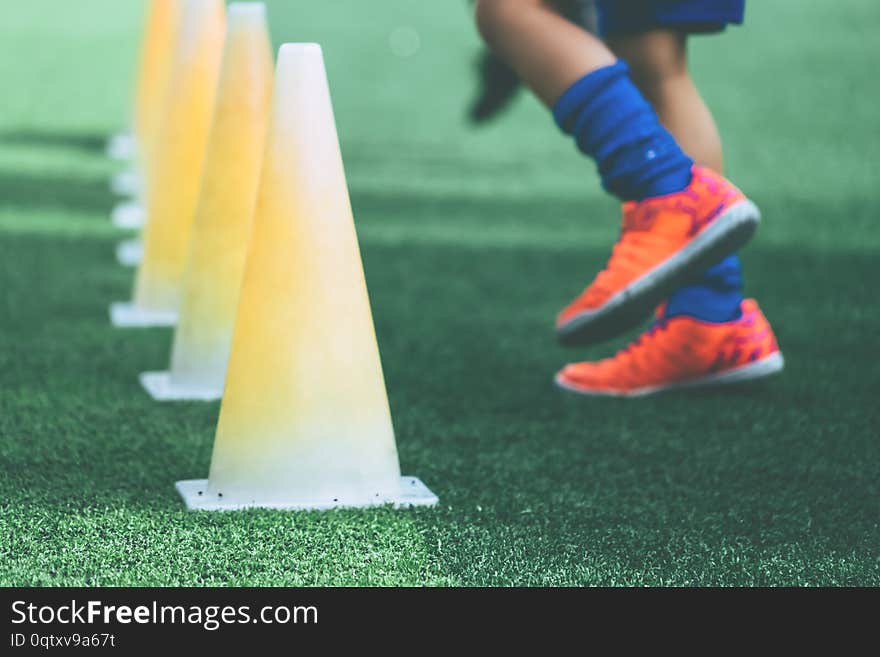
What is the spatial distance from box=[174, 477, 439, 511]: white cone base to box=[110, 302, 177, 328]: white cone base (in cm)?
130

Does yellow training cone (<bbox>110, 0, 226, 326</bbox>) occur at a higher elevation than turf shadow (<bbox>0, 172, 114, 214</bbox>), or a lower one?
higher

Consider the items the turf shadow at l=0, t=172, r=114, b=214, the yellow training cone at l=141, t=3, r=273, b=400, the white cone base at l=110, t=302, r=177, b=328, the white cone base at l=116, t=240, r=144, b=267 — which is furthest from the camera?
the turf shadow at l=0, t=172, r=114, b=214

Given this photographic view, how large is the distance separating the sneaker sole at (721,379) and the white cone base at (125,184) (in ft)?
8.62

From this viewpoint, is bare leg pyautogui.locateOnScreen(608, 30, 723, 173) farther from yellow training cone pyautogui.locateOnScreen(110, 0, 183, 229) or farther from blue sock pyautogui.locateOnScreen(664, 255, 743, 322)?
yellow training cone pyautogui.locateOnScreen(110, 0, 183, 229)

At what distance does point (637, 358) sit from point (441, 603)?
4.38 feet

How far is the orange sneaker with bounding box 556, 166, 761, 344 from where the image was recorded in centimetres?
296

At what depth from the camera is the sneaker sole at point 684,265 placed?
116 inches

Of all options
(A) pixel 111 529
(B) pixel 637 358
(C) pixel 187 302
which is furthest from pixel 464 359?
(A) pixel 111 529

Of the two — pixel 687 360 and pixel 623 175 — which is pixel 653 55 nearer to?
pixel 623 175

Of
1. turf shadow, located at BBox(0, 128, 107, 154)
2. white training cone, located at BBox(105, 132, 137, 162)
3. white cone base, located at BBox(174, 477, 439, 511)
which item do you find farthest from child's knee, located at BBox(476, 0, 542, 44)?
turf shadow, located at BBox(0, 128, 107, 154)

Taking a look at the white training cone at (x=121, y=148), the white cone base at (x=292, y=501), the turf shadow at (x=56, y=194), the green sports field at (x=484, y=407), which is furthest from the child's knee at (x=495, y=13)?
the white training cone at (x=121, y=148)

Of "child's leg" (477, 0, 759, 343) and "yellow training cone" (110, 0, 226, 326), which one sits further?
"yellow training cone" (110, 0, 226, 326)

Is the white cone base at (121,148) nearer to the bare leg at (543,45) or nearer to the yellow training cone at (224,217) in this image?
the yellow training cone at (224,217)

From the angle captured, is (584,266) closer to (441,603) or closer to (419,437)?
(419,437)
